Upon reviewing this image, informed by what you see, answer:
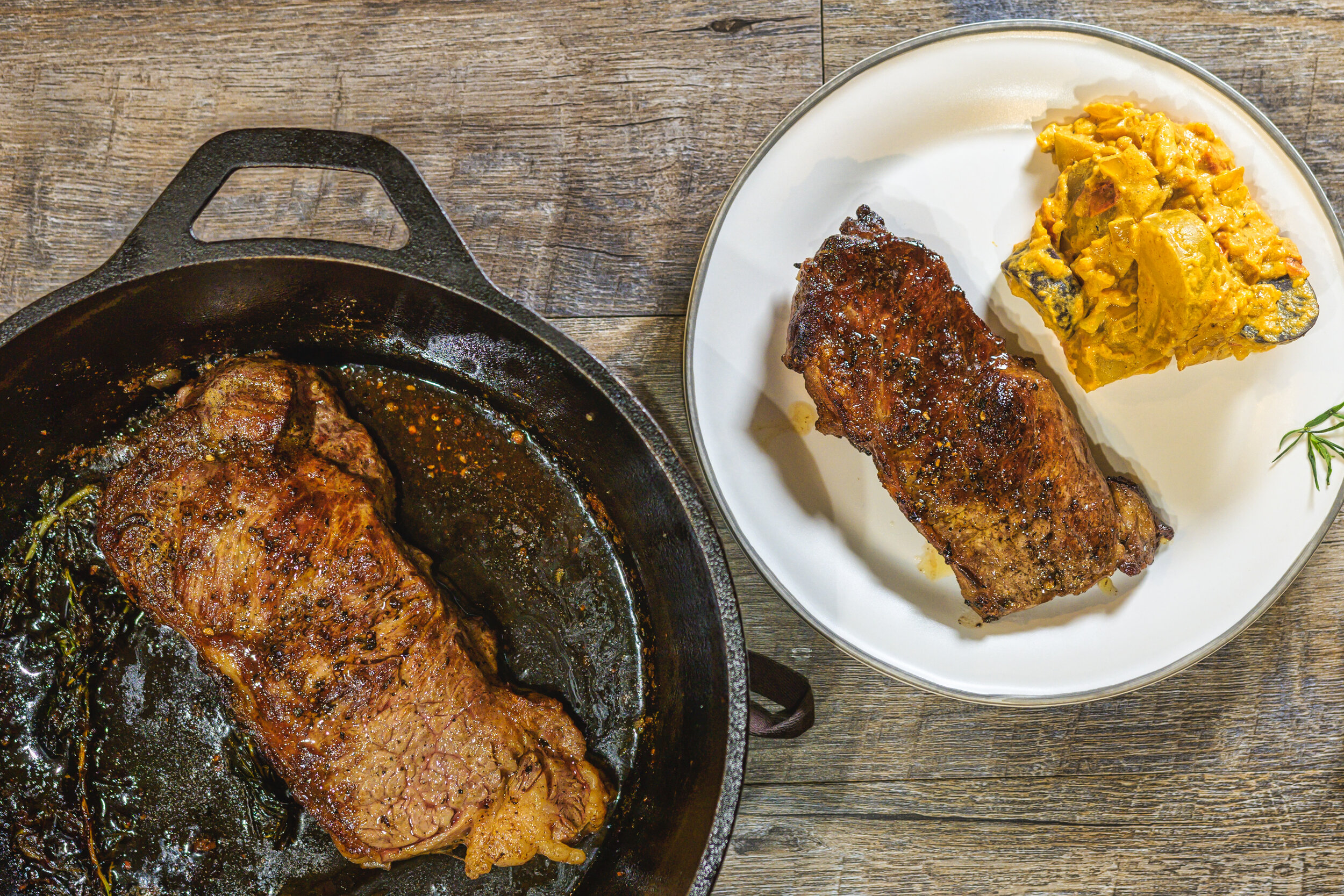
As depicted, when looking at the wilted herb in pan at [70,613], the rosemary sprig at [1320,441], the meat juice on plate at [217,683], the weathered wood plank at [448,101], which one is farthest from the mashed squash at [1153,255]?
the wilted herb in pan at [70,613]

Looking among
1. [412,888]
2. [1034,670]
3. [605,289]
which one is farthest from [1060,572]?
[412,888]

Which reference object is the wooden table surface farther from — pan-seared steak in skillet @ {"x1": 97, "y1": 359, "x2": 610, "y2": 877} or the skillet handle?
pan-seared steak in skillet @ {"x1": 97, "y1": 359, "x2": 610, "y2": 877}

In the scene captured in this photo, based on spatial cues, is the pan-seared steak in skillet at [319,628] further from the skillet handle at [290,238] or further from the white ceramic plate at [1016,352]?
the white ceramic plate at [1016,352]

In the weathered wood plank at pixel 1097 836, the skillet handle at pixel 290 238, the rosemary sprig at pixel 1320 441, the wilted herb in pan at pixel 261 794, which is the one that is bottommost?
the weathered wood plank at pixel 1097 836

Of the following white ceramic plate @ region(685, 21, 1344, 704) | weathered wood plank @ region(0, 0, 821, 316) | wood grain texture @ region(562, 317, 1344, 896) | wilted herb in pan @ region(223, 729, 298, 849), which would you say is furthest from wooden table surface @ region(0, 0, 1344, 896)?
wilted herb in pan @ region(223, 729, 298, 849)

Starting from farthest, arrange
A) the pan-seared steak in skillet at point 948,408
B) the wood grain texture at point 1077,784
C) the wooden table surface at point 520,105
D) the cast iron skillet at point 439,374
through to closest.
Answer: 1. the wood grain texture at point 1077,784
2. the wooden table surface at point 520,105
3. the pan-seared steak in skillet at point 948,408
4. the cast iron skillet at point 439,374

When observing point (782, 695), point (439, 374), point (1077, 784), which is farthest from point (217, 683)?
point (1077, 784)
